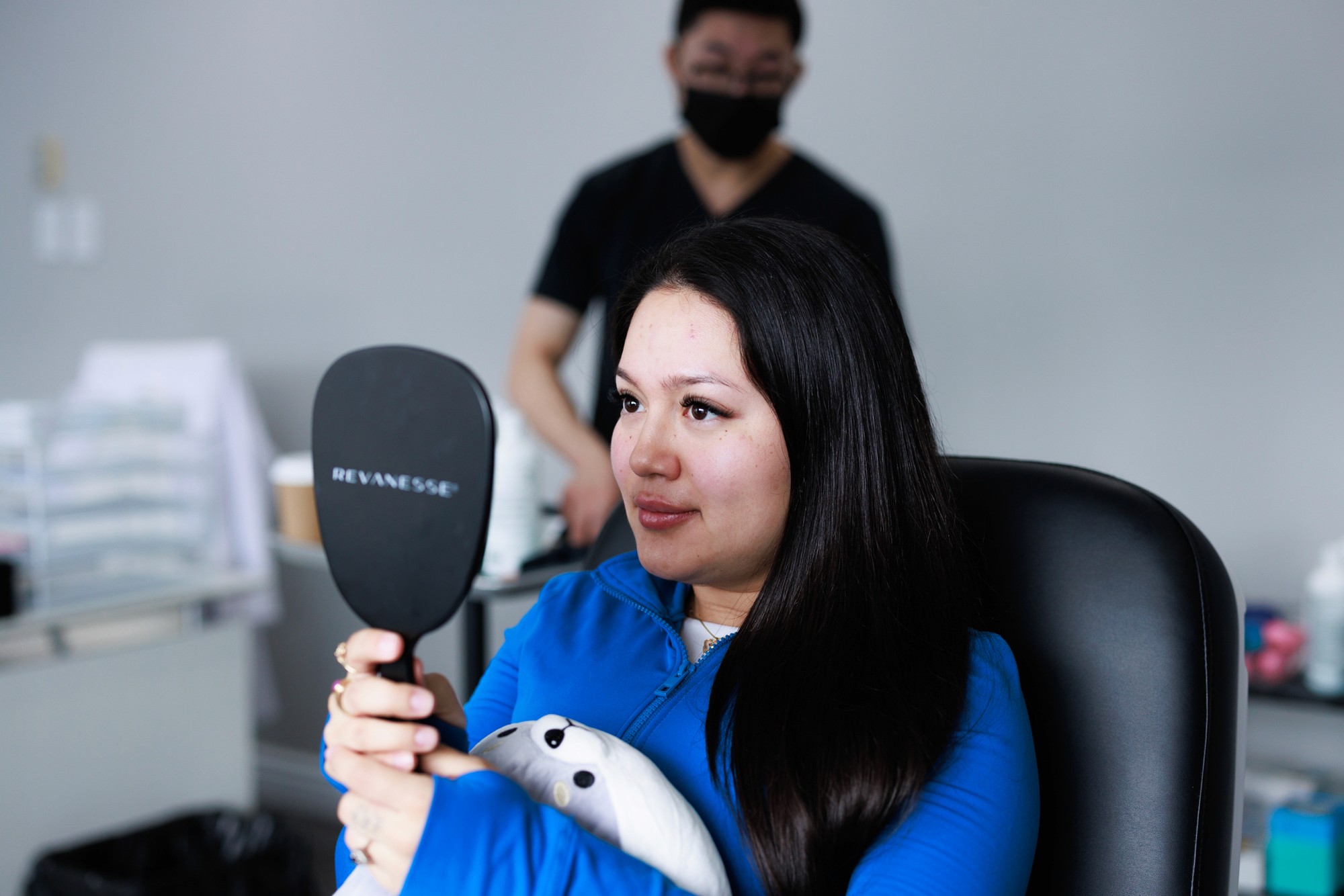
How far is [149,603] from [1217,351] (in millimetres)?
2046

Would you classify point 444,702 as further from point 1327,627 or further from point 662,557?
point 1327,627

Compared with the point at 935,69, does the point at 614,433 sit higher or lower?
lower

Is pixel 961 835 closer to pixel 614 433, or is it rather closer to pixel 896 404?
pixel 896 404

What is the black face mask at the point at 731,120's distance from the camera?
1883 mm

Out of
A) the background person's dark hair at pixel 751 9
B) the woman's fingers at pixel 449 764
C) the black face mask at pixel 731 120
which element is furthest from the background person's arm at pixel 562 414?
the woman's fingers at pixel 449 764

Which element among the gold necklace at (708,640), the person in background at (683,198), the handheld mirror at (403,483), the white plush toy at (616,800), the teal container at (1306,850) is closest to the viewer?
the handheld mirror at (403,483)

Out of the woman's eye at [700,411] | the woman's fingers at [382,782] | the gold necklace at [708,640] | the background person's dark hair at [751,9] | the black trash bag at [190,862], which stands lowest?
the black trash bag at [190,862]

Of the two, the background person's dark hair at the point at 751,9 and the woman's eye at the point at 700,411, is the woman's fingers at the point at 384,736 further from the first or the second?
the background person's dark hair at the point at 751,9

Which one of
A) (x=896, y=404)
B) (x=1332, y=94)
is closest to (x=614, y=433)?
(x=896, y=404)

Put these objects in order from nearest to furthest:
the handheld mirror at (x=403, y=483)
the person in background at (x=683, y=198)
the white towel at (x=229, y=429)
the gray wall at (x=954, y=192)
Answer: the handheld mirror at (x=403, y=483)
the person in background at (x=683, y=198)
the gray wall at (x=954, y=192)
the white towel at (x=229, y=429)

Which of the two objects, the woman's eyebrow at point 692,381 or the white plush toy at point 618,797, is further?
the woman's eyebrow at point 692,381

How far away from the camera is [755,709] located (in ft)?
2.72

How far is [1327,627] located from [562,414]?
1.30 metres

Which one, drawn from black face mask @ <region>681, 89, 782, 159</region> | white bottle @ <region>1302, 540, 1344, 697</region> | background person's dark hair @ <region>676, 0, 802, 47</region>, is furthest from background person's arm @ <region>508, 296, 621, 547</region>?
white bottle @ <region>1302, 540, 1344, 697</region>
